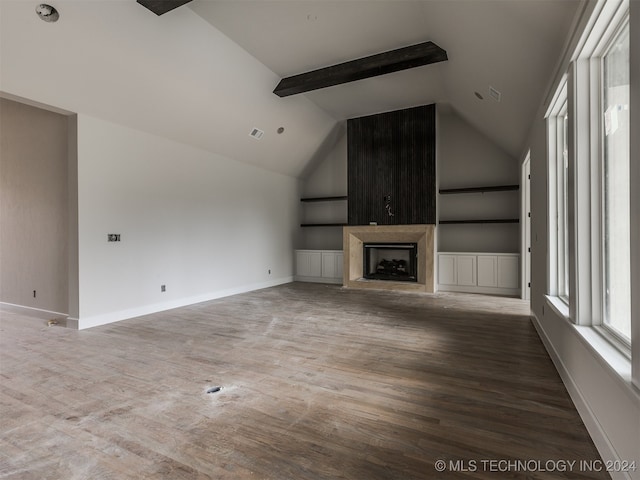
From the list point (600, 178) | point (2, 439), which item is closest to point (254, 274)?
point (2, 439)

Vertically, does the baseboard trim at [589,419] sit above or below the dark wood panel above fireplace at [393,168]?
below

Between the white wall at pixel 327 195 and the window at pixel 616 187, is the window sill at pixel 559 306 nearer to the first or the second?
the window at pixel 616 187

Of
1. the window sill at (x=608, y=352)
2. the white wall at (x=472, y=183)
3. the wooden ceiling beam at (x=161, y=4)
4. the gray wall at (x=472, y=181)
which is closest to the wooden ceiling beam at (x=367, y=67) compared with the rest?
the wooden ceiling beam at (x=161, y=4)

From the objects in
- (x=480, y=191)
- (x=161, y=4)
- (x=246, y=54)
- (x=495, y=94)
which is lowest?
(x=480, y=191)

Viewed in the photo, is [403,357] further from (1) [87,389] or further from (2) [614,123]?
(1) [87,389]

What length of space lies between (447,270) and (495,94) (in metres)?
3.57

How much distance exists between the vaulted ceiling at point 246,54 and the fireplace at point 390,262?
277 cm

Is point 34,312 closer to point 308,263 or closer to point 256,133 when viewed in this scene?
point 256,133

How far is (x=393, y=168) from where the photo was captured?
6.73 metres

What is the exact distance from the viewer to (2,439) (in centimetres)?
176

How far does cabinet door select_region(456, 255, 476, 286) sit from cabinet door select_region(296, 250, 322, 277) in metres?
3.12

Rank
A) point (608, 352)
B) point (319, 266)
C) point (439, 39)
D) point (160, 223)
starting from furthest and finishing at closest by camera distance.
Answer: point (319, 266), point (160, 223), point (439, 39), point (608, 352)

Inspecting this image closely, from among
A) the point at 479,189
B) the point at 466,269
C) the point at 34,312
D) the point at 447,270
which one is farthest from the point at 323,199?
the point at 34,312

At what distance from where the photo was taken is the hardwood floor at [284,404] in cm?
156
